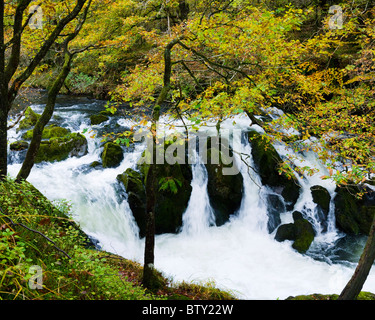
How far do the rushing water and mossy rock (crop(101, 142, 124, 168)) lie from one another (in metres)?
0.25

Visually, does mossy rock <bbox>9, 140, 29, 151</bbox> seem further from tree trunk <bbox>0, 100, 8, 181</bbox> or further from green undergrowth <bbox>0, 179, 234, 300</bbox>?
green undergrowth <bbox>0, 179, 234, 300</bbox>

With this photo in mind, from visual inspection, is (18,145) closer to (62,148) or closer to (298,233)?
(62,148)

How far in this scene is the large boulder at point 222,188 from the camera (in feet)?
30.1

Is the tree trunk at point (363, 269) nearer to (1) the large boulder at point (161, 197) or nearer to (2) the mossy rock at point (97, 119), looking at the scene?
(1) the large boulder at point (161, 197)

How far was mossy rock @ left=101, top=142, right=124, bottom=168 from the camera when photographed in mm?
9336

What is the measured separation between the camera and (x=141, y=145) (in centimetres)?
1063

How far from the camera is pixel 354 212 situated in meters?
9.21

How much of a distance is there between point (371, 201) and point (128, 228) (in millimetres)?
9164

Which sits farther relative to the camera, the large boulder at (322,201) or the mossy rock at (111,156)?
the mossy rock at (111,156)

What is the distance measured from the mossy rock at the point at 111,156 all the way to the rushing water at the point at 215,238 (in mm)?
253

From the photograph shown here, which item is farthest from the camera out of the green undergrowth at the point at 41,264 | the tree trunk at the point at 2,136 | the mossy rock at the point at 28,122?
the mossy rock at the point at 28,122

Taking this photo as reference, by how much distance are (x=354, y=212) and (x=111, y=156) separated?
31.3 ft

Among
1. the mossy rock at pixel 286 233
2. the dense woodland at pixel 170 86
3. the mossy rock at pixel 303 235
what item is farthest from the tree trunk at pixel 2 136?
the mossy rock at pixel 303 235
